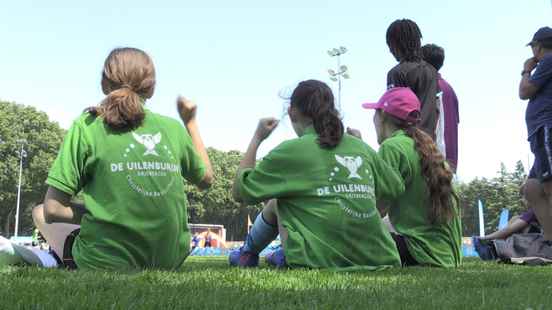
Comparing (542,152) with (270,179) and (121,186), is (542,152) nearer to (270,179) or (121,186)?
(270,179)

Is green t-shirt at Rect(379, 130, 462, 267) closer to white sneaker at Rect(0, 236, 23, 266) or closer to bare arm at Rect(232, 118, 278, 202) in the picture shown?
bare arm at Rect(232, 118, 278, 202)

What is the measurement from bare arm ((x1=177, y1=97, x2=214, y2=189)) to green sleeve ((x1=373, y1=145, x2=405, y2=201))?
3.90ft

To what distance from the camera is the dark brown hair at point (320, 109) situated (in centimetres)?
407

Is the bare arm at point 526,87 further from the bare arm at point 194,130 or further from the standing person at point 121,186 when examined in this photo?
the standing person at point 121,186

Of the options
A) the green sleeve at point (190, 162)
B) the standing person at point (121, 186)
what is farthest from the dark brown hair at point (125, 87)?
the green sleeve at point (190, 162)

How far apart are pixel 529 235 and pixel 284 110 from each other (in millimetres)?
3303

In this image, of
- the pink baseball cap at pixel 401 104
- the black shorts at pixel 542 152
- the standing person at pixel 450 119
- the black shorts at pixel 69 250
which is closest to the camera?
the black shorts at pixel 69 250

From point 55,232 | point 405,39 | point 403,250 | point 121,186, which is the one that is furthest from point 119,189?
point 405,39

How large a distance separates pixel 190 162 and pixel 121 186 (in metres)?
0.58

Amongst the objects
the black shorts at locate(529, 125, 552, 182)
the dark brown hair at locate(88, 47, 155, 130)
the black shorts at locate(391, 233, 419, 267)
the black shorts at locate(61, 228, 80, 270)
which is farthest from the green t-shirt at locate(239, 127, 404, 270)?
the black shorts at locate(529, 125, 552, 182)

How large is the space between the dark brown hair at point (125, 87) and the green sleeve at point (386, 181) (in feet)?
5.52

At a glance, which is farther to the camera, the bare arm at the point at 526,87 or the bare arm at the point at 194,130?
the bare arm at the point at 526,87

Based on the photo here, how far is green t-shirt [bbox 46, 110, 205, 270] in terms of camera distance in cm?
350

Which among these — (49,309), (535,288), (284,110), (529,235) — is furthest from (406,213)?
(49,309)
